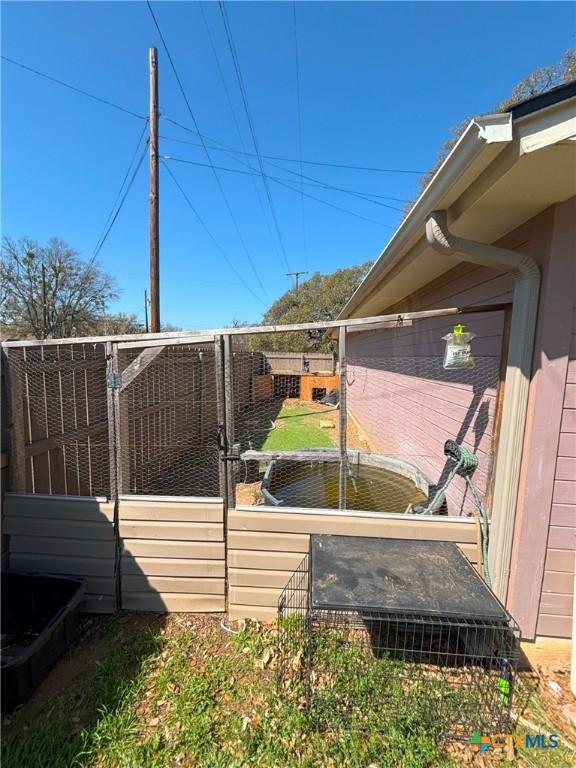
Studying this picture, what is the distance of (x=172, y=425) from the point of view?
203 inches

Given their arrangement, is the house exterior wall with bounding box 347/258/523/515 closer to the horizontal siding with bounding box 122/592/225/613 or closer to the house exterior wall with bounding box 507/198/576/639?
the house exterior wall with bounding box 507/198/576/639

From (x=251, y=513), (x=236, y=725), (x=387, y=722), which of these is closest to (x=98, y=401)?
(x=251, y=513)

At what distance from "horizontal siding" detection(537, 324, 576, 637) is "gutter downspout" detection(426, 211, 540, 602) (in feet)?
0.64

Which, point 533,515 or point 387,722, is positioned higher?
point 533,515

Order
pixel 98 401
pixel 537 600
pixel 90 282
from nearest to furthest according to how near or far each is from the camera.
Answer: pixel 537 600, pixel 98 401, pixel 90 282

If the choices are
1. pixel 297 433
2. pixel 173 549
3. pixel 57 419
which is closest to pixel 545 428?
pixel 173 549

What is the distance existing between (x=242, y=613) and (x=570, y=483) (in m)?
2.22

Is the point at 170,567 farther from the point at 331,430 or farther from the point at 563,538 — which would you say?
the point at 331,430

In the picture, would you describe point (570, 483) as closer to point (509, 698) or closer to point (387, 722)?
point (509, 698)

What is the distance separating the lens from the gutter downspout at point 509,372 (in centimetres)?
198

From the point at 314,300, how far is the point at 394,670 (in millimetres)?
29600

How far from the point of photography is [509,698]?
5.76 ft

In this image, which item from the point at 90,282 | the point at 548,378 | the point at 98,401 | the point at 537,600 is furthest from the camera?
the point at 90,282

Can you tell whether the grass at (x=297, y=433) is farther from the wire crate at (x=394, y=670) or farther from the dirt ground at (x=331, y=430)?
the wire crate at (x=394, y=670)
